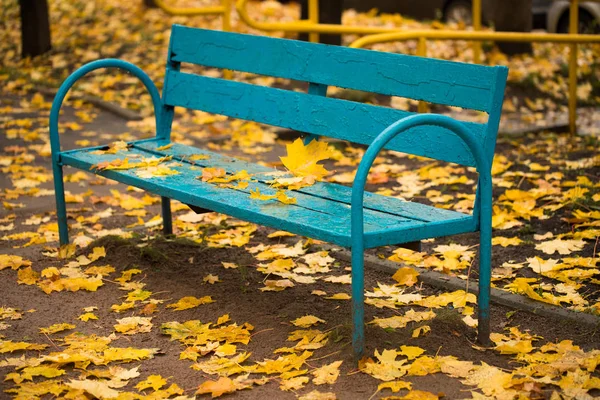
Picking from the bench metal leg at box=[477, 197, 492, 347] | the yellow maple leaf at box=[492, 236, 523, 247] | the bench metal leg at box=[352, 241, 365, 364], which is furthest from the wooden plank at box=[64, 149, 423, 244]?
the yellow maple leaf at box=[492, 236, 523, 247]

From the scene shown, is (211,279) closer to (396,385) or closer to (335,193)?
(335,193)

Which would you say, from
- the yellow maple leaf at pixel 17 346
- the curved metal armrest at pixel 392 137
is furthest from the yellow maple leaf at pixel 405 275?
the yellow maple leaf at pixel 17 346

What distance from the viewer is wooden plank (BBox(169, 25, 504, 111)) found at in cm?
338

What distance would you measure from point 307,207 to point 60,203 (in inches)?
58.6

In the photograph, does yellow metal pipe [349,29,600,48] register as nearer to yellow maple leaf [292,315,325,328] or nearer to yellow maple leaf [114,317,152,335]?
yellow maple leaf [292,315,325,328]

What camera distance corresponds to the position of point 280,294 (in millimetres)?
3832

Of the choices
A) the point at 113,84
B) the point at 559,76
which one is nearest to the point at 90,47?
the point at 113,84

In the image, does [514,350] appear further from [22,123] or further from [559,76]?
[559,76]

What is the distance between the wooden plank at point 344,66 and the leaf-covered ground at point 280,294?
0.40 meters

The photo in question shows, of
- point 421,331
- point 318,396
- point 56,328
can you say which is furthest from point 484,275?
point 56,328

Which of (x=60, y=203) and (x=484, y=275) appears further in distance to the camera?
(x=60, y=203)

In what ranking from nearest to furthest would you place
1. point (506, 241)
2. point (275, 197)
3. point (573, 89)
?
point (275, 197)
point (506, 241)
point (573, 89)

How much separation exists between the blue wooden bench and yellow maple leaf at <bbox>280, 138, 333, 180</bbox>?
A: 0.06 metres

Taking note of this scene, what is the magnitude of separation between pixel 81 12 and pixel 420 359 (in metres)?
9.96
